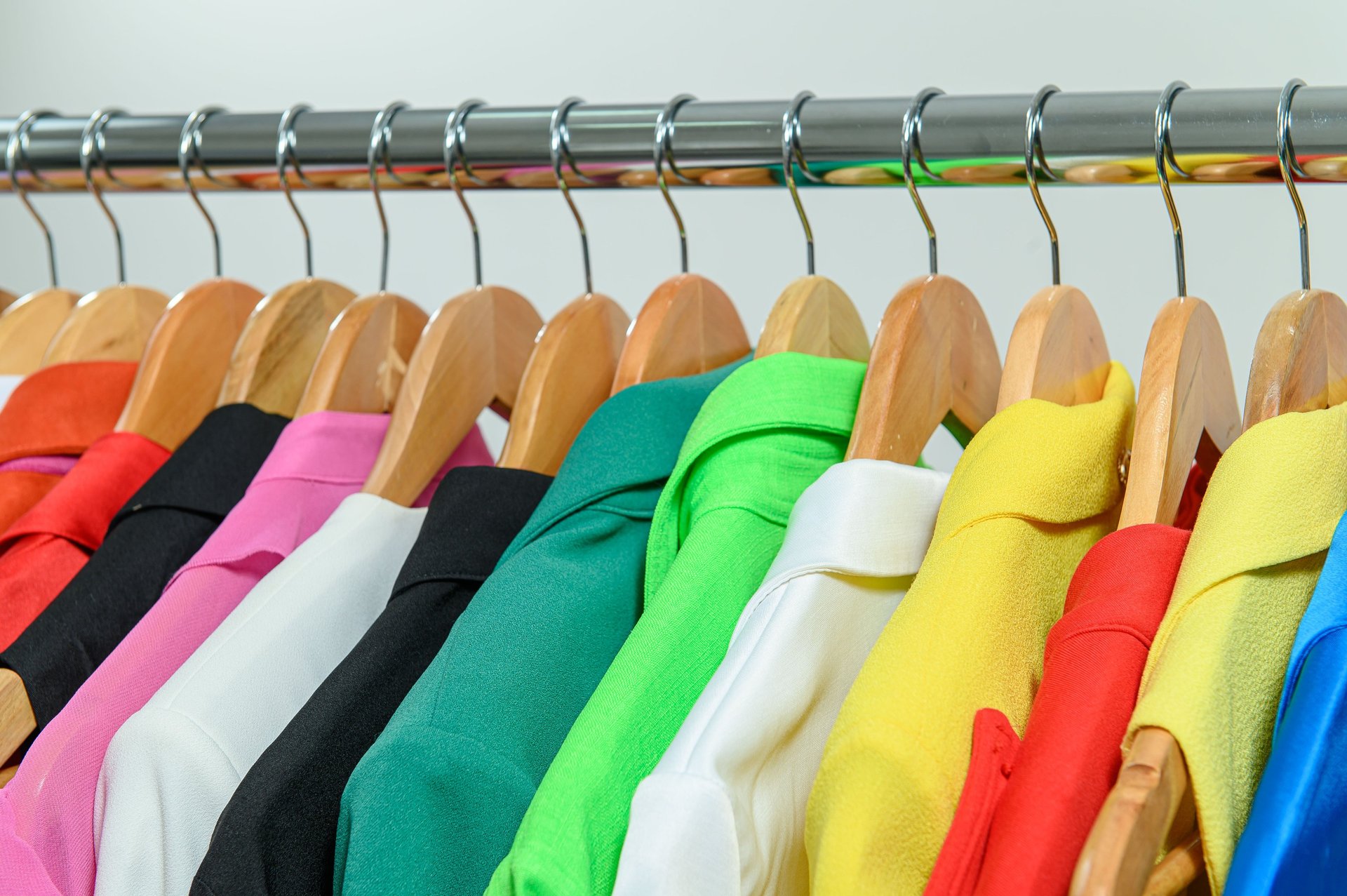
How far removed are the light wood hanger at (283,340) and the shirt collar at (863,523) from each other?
43 cm

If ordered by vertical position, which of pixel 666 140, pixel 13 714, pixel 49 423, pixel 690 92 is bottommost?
pixel 13 714

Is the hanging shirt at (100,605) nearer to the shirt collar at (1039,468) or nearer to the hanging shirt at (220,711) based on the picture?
the hanging shirt at (220,711)

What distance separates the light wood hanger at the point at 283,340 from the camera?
0.86 metres

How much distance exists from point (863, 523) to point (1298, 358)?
23 cm

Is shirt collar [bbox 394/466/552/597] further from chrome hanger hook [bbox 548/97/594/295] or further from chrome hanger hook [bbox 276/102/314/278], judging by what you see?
chrome hanger hook [bbox 276/102/314/278]

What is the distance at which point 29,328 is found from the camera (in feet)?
3.35

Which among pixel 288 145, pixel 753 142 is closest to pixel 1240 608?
pixel 753 142

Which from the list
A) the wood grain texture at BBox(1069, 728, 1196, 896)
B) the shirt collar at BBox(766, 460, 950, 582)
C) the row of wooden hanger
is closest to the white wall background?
the row of wooden hanger

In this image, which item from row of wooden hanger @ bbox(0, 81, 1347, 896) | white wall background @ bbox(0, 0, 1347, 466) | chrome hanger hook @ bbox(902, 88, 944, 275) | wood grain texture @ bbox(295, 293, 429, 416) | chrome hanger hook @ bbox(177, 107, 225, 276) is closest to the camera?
row of wooden hanger @ bbox(0, 81, 1347, 896)

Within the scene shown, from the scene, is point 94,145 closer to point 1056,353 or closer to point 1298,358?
point 1056,353

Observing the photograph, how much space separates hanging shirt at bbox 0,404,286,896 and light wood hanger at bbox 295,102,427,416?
0.16ft

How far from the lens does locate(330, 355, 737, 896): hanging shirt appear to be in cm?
52

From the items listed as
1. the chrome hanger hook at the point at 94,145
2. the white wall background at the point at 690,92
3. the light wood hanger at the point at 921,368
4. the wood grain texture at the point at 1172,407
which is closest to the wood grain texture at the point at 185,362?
the chrome hanger hook at the point at 94,145

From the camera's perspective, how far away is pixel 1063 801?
1.43ft
